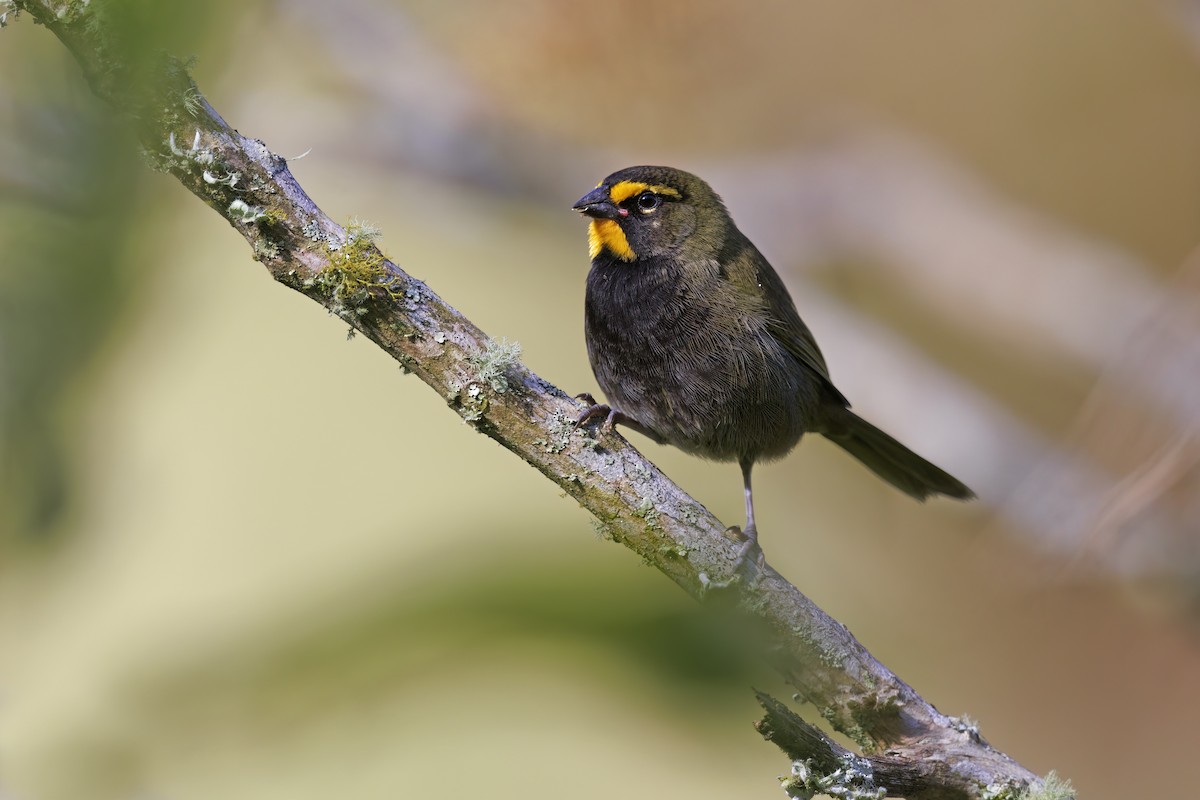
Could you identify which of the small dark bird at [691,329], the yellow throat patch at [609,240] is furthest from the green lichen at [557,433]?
the yellow throat patch at [609,240]

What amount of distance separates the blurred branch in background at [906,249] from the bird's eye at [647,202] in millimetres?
2984

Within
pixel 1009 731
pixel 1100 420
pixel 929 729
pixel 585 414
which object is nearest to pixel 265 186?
pixel 585 414

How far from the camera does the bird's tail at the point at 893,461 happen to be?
4008mm

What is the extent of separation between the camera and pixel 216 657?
53 centimetres

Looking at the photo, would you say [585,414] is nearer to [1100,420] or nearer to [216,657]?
[216,657]

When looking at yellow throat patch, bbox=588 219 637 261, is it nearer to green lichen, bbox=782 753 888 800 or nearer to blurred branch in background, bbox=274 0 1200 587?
green lichen, bbox=782 753 888 800

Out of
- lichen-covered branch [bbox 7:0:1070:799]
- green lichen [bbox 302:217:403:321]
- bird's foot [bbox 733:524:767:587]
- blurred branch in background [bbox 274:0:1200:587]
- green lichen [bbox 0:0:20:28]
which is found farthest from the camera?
blurred branch in background [bbox 274:0:1200:587]

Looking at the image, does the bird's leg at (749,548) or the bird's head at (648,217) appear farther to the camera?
the bird's head at (648,217)

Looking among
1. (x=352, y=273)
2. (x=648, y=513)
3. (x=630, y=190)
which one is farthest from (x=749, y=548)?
(x=630, y=190)

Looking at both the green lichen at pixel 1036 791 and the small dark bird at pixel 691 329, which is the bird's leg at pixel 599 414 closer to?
the small dark bird at pixel 691 329

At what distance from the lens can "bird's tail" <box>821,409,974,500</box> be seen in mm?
4008

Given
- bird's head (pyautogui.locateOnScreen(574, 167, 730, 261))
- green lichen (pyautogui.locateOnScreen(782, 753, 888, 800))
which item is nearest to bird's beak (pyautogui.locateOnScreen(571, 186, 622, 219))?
bird's head (pyautogui.locateOnScreen(574, 167, 730, 261))

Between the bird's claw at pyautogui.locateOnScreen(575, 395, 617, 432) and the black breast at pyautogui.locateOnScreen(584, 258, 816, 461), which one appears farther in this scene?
the black breast at pyautogui.locateOnScreen(584, 258, 816, 461)

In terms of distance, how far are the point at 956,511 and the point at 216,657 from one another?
23.4 ft
